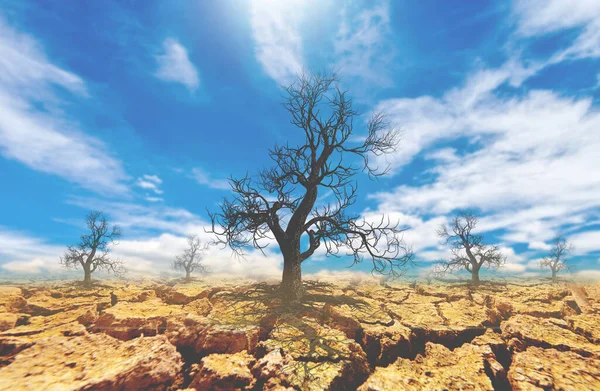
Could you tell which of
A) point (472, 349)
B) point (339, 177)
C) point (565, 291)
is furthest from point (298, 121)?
point (565, 291)

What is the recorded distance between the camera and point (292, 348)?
13.3 feet

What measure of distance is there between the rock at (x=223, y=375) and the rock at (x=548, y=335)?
499 cm

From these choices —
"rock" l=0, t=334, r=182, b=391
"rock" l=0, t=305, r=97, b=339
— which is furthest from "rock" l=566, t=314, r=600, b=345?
"rock" l=0, t=305, r=97, b=339

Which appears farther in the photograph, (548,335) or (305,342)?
(548,335)

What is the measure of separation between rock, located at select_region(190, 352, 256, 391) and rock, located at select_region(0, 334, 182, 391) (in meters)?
0.43

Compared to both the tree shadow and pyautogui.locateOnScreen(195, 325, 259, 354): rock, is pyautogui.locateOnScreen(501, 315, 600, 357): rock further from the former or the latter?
pyautogui.locateOnScreen(195, 325, 259, 354): rock

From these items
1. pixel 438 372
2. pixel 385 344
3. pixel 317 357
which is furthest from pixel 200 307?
pixel 438 372

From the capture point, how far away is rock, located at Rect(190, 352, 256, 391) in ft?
10.6

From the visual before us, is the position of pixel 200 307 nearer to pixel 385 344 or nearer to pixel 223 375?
pixel 223 375

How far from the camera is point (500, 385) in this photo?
11.7ft

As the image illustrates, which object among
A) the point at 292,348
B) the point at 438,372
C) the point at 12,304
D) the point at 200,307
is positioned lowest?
the point at 438,372

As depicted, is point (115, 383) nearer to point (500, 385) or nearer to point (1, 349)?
point (1, 349)

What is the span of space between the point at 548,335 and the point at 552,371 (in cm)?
139

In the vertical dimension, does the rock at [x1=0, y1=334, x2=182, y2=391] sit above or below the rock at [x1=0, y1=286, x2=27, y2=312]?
below
